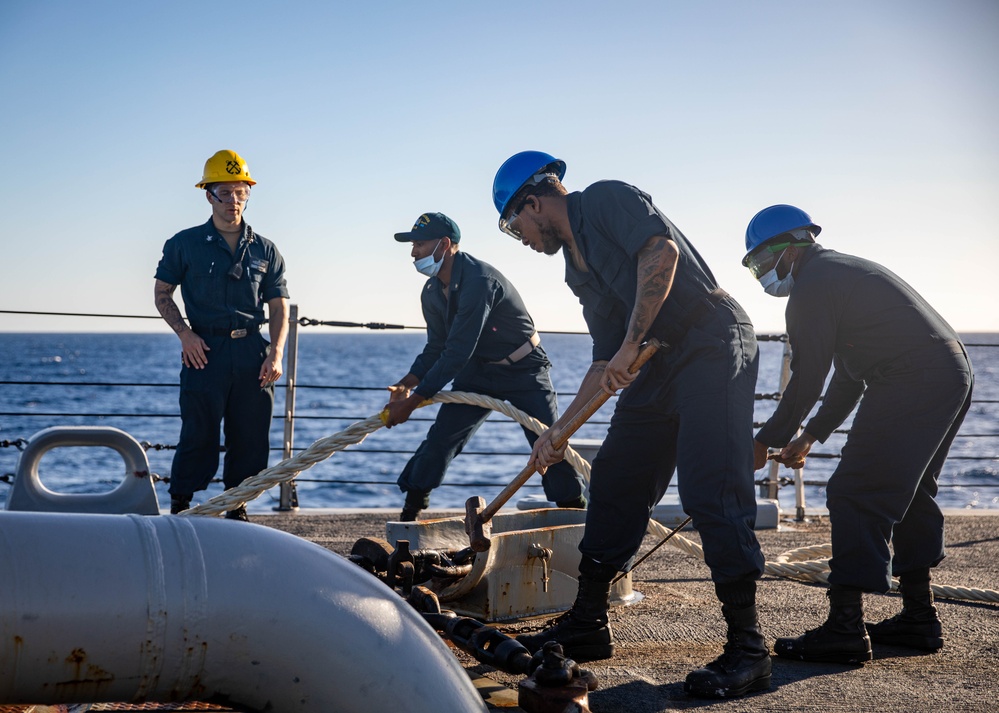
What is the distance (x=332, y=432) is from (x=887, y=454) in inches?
1651

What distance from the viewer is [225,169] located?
5297 mm

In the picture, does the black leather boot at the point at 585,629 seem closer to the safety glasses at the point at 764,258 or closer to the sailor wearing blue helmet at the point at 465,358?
the safety glasses at the point at 764,258

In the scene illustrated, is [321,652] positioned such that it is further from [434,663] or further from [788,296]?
[788,296]

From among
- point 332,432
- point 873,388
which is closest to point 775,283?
point 873,388

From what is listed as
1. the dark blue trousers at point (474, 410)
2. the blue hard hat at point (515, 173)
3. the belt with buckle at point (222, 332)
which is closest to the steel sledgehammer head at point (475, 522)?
the blue hard hat at point (515, 173)

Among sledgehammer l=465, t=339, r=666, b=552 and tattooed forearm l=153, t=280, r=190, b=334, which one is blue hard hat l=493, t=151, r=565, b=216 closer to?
sledgehammer l=465, t=339, r=666, b=552

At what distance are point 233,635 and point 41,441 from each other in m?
2.42

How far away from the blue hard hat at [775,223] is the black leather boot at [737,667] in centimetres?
140

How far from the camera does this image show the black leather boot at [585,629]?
138 inches

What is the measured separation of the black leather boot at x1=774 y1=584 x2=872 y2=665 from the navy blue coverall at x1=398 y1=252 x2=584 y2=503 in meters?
1.92

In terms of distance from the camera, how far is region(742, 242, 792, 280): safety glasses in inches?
152

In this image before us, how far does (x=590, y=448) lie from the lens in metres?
6.49

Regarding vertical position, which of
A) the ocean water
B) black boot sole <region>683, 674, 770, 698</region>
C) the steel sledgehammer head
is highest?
the steel sledgehammer head

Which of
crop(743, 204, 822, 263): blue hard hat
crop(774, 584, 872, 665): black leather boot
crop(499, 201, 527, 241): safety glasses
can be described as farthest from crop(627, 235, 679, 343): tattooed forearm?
crop(774, 584, 872, 665): black leather boot
